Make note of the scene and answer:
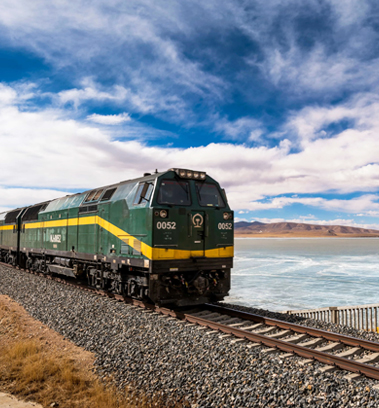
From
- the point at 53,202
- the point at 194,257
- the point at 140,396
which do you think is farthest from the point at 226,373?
the point at 53,202

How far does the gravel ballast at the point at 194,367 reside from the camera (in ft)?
18.0

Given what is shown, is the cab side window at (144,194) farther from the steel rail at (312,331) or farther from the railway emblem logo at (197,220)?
the steel rail at (312,331)

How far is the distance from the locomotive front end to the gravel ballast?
46.5 inches

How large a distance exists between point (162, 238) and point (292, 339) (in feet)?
13.7

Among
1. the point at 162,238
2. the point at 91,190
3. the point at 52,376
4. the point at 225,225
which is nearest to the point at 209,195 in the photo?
the point at 225,225

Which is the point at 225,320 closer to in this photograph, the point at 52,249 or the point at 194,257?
the point at 194,257

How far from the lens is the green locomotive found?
10148mm

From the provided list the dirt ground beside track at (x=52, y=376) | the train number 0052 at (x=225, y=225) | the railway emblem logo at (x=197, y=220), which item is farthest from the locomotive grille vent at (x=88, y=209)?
the dirt ground beside track at (x=52, y=376)

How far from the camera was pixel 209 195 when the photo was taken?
37.3 feet

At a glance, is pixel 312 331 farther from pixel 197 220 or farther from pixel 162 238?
pixel 162 238

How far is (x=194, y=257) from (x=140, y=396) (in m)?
4.92

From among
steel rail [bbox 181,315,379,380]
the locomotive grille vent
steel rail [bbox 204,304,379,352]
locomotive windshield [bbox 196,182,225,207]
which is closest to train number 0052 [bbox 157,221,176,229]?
locomotive windshield [bbox 196,182,225,207]

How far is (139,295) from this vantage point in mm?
11281

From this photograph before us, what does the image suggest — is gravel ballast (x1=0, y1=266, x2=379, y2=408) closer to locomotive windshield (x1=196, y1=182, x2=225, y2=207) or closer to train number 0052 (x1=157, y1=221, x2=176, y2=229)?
train number 0052 (x1=157, y1=221, x2=176, y2=229)
